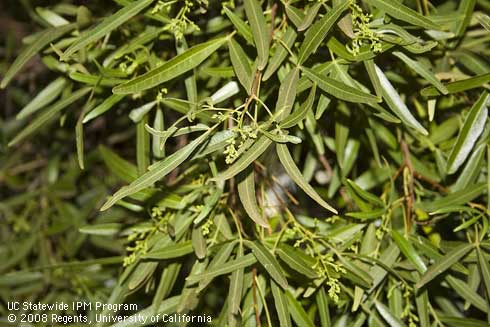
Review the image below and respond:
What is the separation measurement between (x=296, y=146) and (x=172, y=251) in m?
0.25

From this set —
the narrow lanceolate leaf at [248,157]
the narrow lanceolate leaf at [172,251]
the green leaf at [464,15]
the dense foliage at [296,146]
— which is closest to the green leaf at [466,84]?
the dense foliage at [296,146]

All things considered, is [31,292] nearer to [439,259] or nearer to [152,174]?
[152,174]

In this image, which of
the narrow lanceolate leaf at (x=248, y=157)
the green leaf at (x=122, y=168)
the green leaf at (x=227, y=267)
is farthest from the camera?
the green leaf at (x=122, y=168)

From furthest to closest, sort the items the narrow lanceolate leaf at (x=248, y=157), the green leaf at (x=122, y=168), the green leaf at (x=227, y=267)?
1. the green leaf at (x=122, y=168)
2. the green leaf at (x=227, y=267)
3. the narrow lanceolate leaf at (x=248, y=157)

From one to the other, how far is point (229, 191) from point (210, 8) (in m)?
0.24

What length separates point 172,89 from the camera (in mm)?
959

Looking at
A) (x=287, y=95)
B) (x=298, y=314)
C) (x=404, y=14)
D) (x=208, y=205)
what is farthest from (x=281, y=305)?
(x=404, y=14)

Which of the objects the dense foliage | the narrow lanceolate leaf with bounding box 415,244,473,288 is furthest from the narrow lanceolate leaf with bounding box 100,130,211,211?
the narrow lanceolate leaf with bounding box 415,244,473,288

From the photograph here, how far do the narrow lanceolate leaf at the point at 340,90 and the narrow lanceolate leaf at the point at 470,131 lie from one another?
6.7 inches

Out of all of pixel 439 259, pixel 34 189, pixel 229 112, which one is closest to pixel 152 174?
pixel 229 112

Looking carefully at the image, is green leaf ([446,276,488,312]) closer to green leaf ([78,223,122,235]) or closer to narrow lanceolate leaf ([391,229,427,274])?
narrow lanceolate leaf ([391,229,427,274])

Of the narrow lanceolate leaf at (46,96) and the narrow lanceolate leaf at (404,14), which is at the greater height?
the narrow lanceolate leaf at (404,14)

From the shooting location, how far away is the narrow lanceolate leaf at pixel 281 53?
629mm

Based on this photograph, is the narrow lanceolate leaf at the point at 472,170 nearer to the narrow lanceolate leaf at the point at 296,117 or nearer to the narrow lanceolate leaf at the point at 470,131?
the narrow lanceolate leaf at the point at 470,131
